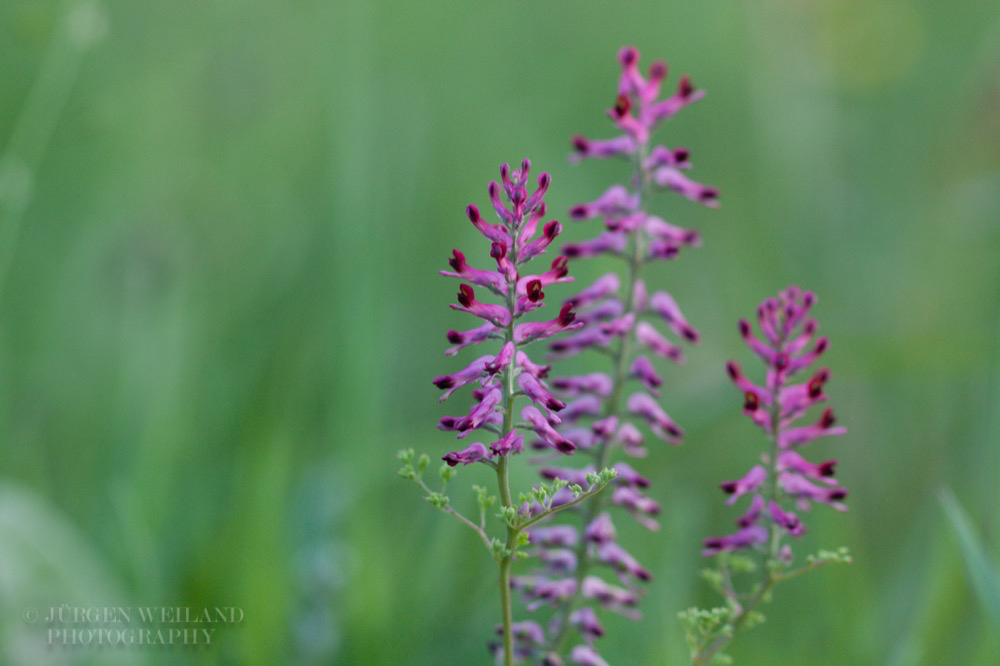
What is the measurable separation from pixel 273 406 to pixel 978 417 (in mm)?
3189

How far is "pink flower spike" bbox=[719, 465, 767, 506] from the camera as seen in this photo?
8.11 feet

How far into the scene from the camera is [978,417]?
5539 mm

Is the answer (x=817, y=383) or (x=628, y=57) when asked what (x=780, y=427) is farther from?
(x=628, y=57)

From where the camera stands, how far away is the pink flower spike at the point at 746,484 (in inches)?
97.3

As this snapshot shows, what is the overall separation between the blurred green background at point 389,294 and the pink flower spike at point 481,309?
55.4 inches

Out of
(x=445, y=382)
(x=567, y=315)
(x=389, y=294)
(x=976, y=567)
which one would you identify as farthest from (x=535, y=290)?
(x=389, y=294)

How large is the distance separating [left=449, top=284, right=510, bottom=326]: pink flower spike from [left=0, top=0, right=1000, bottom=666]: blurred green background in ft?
4.62

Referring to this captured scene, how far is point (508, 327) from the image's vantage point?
2207mm

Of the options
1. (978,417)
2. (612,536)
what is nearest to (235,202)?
(978,417)

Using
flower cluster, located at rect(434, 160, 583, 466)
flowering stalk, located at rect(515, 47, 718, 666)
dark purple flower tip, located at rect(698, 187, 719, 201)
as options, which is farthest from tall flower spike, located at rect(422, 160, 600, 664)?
dark purple flower tip, located at rect(698, 187, 719, 201)

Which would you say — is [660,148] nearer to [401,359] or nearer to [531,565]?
[531,565]

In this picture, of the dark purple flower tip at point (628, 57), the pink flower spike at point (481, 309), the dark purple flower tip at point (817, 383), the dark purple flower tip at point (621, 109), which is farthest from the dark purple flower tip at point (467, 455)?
the dark purple flower tip at point (628, 57)

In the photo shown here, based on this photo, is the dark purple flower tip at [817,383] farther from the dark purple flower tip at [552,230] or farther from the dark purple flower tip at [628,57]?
the dark purple flower tip at [628,57]

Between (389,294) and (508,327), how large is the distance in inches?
126
